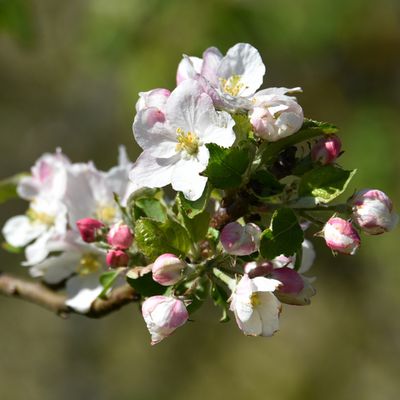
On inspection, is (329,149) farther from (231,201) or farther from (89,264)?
(89,264)

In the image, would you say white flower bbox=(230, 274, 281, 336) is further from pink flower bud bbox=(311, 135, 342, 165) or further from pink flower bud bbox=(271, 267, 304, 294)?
pink flower bud bbox=(311, 135, 342, 165)

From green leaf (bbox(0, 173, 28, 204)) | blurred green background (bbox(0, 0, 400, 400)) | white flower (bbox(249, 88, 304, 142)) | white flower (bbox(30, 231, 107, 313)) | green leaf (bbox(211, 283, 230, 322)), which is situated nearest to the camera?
white flower (bbox(249, 88, 304, 142))

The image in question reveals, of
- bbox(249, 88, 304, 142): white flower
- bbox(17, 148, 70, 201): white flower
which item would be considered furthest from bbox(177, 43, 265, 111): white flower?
bbox(17, 148, 70, 201): white flower

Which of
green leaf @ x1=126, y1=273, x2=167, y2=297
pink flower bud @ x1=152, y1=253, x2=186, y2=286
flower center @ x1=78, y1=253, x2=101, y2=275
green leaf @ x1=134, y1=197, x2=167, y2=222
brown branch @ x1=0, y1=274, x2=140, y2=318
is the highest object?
green leaf @ x1=134, y1=197, x2=167, y2=222

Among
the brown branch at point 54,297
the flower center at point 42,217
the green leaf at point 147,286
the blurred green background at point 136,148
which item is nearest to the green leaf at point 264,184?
the green leaf at point 147,286

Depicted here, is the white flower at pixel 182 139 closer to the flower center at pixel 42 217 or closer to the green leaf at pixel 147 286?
the green leaf at pixel 147 286
